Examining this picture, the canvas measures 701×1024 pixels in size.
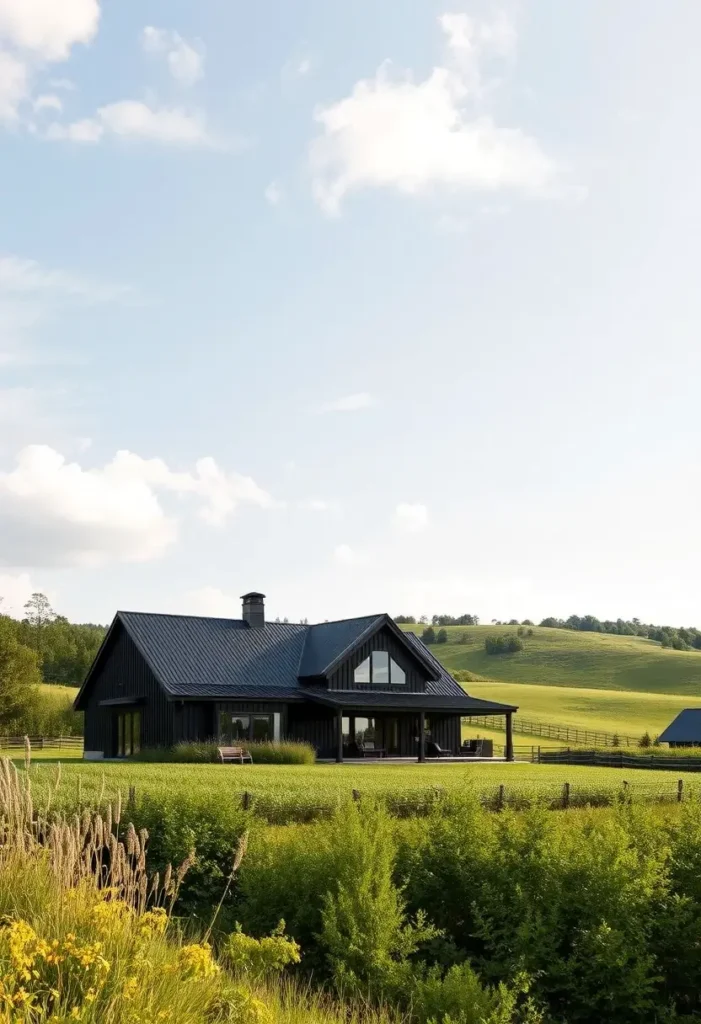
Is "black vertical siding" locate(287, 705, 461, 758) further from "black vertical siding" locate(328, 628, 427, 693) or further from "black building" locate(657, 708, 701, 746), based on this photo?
"black building" locate(657, 708, 701, 746)

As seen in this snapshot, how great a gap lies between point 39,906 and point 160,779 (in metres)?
13.7

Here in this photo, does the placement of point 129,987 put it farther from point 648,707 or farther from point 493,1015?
point 648,707

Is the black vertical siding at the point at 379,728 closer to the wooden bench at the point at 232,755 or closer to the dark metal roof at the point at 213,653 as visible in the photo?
the dark metal roof at the point at 213,653

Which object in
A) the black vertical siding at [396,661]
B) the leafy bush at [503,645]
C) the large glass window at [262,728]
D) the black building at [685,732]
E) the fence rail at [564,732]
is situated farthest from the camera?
the leafy bush at [503,645]

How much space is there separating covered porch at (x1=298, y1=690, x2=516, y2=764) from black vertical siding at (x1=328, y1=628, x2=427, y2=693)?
449 millimetres

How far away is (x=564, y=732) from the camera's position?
76.6 metres

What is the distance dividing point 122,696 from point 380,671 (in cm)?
Answer: 978

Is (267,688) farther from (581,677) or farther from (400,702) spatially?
(581,677)

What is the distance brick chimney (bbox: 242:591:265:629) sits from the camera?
145 ft

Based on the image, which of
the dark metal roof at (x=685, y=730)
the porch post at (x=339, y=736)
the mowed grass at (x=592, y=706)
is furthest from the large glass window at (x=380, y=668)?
the mowed grass at (x=592, y=706)

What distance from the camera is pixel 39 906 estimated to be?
808 cm

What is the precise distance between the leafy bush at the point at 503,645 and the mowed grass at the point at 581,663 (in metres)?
1.16

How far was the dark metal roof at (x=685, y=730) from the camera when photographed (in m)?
61.5

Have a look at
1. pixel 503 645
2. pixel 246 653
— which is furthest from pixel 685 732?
pixel 503 645
